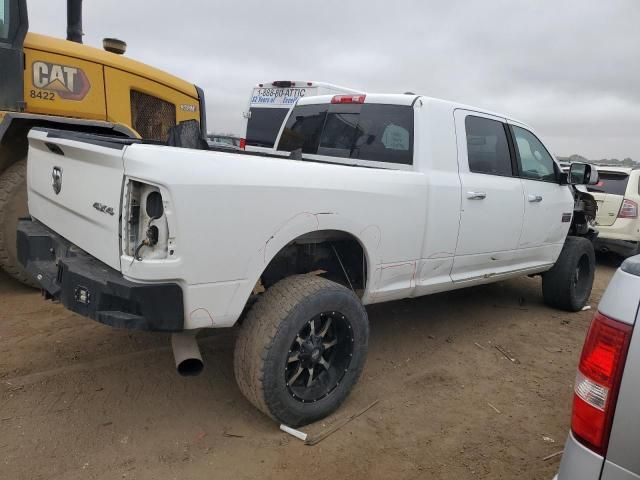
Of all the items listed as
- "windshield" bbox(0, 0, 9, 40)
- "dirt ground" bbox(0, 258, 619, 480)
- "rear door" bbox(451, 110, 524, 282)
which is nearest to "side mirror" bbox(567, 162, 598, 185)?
"rear door" bbox(451, 110, 524, 282)

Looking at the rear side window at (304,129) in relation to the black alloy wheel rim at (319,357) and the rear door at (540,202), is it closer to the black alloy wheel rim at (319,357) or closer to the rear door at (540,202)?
the rear door at (540,202)

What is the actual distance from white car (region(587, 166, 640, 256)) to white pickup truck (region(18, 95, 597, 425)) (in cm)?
463

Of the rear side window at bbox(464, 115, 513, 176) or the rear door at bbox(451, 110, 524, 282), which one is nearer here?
the rear door at bbox(451, 110, 524, 282)

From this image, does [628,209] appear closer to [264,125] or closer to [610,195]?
[610,195]

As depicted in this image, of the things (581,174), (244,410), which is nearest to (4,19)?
(244,410)

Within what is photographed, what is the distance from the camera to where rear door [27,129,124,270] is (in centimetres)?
261

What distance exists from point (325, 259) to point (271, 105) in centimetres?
656

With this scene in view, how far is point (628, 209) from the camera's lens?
848 centimetres

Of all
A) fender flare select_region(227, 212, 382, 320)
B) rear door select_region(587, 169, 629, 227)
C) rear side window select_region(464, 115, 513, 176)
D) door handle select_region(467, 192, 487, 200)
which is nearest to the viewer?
fender flare select_region(227, 212, 382, 320)

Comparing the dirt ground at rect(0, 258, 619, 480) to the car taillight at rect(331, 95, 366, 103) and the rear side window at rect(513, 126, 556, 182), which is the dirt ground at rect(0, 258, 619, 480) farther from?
the car taillight at rect(331, 95, 366, 103)

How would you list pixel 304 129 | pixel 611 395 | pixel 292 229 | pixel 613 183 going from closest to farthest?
pixel 611 395 → pixel 292 229 → pixel 304 129 → pixel 613 183

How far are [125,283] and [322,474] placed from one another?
142 centimetres

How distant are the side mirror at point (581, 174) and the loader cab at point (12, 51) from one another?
540 centimetres

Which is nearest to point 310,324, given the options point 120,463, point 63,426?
point 120,463
